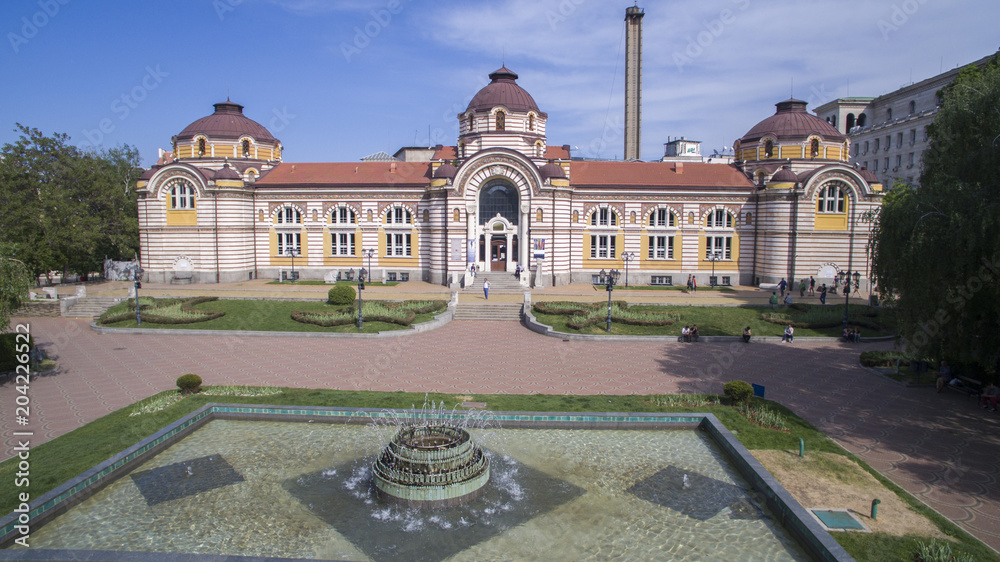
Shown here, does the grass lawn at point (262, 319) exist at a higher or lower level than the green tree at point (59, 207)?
lower

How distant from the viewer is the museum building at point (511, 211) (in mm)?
40188

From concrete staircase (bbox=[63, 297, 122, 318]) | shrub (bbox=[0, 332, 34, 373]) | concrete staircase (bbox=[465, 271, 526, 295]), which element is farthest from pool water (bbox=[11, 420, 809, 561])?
concrete staircase (bbox=[63, 297, 122, 318])

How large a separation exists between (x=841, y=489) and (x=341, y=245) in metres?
38.7

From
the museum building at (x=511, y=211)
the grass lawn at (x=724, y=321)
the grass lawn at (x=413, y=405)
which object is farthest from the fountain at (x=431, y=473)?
the museum building at (x=511, y=211)

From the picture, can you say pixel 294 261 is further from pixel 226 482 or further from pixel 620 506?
pixel 620 506

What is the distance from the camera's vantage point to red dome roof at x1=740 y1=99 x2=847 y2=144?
43.5m

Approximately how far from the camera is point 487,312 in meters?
32.3

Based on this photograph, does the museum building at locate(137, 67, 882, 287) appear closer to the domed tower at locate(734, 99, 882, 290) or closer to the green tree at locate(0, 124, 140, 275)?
the domed tower at locate(734, 99, 882, 290)

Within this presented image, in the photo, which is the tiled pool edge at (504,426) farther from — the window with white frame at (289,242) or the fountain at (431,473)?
the window with white frame at (289,242)

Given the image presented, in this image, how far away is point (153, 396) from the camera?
17.7 m

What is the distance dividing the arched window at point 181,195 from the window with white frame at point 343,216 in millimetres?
10191

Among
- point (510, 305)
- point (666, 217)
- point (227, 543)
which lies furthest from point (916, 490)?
point (666, 217)

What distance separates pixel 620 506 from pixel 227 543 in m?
7.15

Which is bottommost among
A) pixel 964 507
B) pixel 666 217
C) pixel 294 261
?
pixel 964 507
